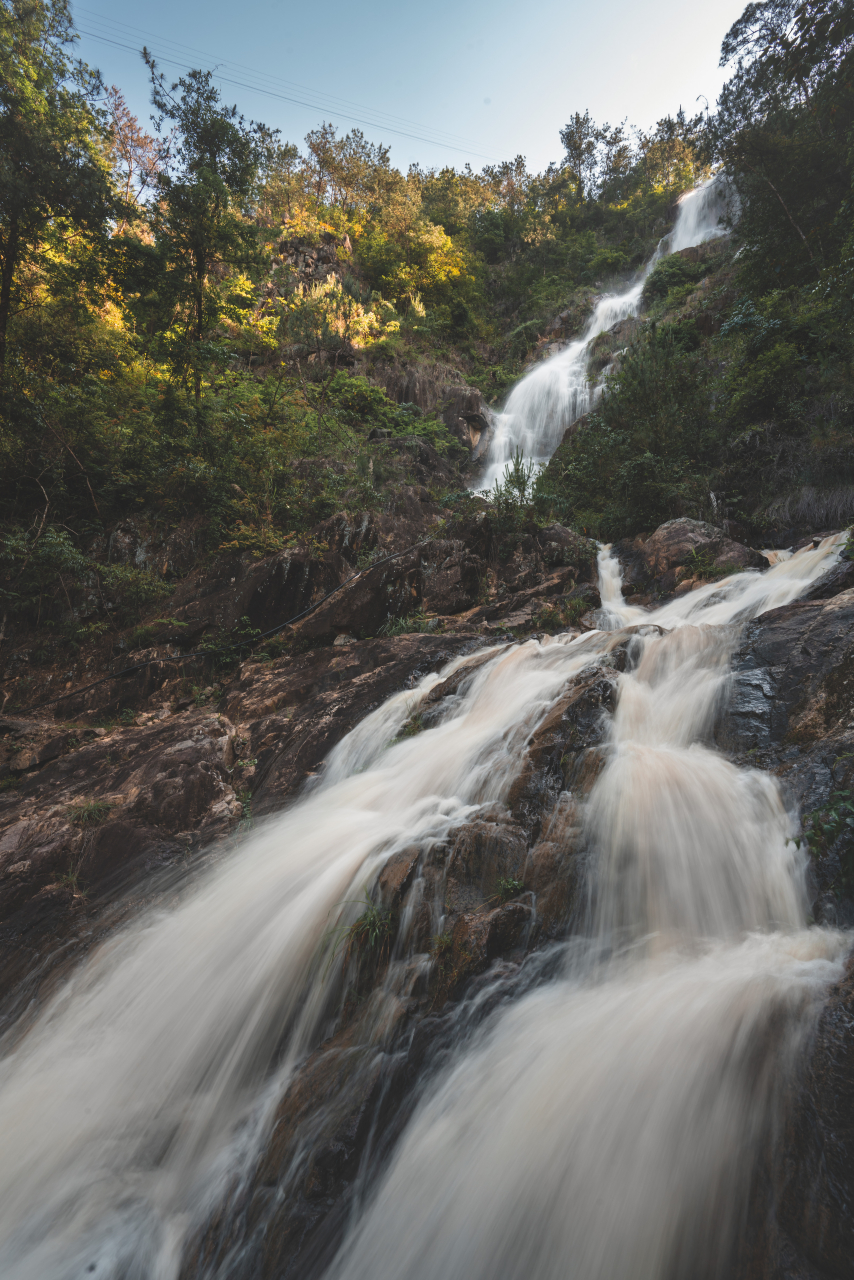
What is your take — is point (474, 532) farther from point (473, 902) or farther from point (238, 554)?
point (473, 902)

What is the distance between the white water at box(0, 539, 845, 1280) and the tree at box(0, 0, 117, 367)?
11.3 m

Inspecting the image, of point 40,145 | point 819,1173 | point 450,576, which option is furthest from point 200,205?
point 819,1173

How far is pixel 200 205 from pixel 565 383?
1584 cm

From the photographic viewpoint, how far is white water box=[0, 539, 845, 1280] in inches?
74.4

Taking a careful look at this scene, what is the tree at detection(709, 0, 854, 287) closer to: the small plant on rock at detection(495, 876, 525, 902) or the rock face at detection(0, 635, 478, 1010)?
the rock face at detection(0, 635, 478, 1010)

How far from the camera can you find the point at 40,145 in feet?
27.5

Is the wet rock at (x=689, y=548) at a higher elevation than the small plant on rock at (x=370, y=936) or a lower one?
higher

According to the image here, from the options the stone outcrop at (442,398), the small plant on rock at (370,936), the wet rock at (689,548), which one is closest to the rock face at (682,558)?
the wet rock at (689,548)

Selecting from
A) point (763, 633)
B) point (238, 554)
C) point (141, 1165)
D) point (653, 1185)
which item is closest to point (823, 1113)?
point (653, 1185)

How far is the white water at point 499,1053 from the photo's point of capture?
6.20 ft

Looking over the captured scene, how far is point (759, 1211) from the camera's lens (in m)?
1.62

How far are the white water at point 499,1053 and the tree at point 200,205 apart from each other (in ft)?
35.2

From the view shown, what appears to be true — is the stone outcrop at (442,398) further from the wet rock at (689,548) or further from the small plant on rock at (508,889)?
the small plant on rock at (508,889)

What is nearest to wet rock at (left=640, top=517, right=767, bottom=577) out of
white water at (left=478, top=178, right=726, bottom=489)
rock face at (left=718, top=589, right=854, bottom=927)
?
rock face at (left=718, top=589, right=854, bottom=927)
